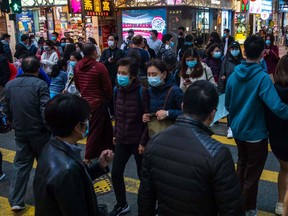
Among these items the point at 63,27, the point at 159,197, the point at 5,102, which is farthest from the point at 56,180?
the point at 63,27

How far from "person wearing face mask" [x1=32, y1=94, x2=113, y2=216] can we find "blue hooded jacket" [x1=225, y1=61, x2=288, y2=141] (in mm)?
1863

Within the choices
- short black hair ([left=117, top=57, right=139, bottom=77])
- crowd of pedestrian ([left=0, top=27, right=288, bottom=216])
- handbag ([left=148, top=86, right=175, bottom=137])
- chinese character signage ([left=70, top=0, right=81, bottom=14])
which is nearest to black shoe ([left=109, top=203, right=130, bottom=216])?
crowd of pedestrian ([left=0, top=27, right=288, bottom=216])

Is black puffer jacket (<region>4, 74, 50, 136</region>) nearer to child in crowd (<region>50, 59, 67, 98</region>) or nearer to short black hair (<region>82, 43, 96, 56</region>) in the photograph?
short black hair (<region>82, 43, 96, 56</region>)

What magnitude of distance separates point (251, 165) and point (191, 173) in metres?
1.78

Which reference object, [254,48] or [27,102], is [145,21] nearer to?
[27,102]

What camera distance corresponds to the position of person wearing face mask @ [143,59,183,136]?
3.54m

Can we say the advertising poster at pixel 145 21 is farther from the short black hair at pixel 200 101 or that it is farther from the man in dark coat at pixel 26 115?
the short black hair at pixel 200 101

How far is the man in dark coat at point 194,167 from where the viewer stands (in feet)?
6.36

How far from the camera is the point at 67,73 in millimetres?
7070

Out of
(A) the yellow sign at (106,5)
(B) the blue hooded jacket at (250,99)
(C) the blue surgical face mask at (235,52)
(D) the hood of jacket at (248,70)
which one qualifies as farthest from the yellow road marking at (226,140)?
(A) the yellow sign at (106,5)

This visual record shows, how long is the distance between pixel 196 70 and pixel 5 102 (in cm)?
304

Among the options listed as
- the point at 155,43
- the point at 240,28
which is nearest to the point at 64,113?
the point at 155,43

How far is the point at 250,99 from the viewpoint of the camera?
3373 mm

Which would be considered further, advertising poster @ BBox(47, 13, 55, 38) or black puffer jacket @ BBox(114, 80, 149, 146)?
advertising poster @ BBox(47, 13, 55, 38)
